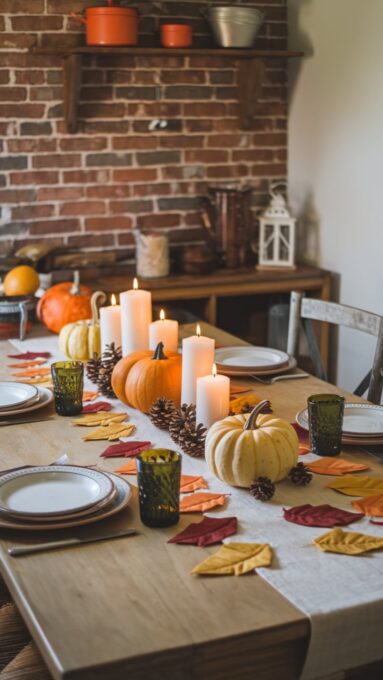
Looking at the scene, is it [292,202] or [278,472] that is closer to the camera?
[278,472]

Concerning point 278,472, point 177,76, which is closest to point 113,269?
point 177,76

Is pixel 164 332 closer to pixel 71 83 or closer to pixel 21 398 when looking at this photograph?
pixel 21 398

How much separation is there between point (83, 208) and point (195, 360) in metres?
2.15

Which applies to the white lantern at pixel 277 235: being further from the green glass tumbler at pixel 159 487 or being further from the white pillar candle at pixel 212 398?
the green glass tumbler at pixel 159 487

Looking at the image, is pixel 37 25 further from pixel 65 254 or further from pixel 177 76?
pixel 65 254

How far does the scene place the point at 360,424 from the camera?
195cm

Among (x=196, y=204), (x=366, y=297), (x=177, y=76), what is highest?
(x=177, y=76)

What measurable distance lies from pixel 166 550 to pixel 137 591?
Result: 0.13 meters

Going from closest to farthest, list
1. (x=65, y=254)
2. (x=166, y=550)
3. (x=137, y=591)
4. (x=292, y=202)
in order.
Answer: (x=137, y=591), (x=166, y=550), (x=65, y=254), (x=292, y=202)

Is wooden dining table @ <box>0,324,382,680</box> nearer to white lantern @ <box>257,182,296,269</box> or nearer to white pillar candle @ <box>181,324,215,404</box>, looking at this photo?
white pillar candle @ <box>181,324,215,404</box>

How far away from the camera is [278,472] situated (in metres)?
1.58

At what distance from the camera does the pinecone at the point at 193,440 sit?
1.76m

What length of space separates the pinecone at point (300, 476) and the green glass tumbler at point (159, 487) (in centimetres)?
26

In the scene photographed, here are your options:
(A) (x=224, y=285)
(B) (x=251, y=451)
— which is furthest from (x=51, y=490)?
(A) (x=224, y=285)
